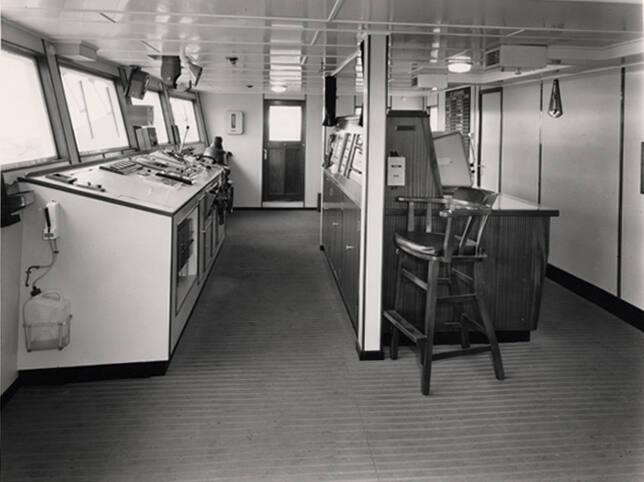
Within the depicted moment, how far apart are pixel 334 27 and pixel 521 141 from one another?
3.67 metres

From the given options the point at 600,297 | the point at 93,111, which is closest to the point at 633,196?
the point at 600,297

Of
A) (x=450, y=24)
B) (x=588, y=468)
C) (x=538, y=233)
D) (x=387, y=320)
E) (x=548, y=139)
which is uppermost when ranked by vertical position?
(x=450, y=24)

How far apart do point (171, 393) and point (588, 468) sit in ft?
6.75

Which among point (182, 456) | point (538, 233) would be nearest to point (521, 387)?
point (538, 233)

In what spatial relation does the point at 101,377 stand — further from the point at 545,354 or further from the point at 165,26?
the point at 545,354

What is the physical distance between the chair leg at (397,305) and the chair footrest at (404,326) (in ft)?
0.24

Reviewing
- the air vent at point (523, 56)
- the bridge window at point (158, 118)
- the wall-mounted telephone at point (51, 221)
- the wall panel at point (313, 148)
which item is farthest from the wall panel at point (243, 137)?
the wall-mounted telephone at point (51, 221)

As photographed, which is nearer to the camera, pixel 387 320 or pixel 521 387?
pixel 521 387

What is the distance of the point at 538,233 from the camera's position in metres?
3.90

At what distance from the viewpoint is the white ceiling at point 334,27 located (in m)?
2.82

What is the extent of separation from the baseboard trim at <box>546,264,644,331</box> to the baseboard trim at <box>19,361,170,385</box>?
3.45 metres

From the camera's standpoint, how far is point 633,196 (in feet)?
14.8

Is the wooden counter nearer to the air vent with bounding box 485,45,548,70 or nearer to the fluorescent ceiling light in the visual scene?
the air vent with bounding box 485,45,548,70

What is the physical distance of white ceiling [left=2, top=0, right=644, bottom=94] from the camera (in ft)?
9.27
